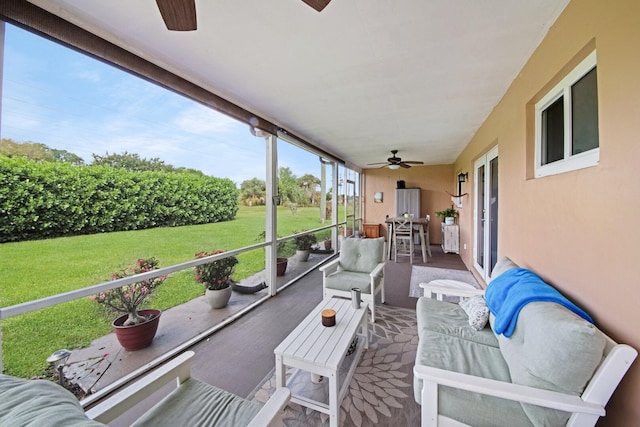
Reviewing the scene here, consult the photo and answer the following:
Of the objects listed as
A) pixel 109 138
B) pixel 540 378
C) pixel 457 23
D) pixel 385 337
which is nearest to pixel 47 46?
pixel 109 138

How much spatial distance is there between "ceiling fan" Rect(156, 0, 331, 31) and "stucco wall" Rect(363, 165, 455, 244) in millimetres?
7285

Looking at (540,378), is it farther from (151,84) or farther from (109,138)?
(151,84)

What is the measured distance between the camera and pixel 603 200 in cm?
114

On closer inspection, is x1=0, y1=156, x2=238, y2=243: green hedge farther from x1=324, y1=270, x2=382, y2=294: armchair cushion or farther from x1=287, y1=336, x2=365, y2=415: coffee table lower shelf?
x1=287, y1=336, x2=365, y2=415: coffee table lower shelf

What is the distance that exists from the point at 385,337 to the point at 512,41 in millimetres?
2697

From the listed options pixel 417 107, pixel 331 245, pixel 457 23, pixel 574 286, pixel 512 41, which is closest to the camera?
pixel 574 286

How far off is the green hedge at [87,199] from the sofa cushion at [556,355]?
2.82 meters

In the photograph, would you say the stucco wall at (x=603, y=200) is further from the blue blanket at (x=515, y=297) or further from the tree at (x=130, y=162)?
the tree at (x=130, y=162)

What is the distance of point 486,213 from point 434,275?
1426 mm

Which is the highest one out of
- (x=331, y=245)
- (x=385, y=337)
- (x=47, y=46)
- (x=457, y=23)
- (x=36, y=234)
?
(x=457, y=23)

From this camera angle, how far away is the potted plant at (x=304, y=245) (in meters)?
4.77

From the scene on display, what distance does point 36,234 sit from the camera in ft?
5.02

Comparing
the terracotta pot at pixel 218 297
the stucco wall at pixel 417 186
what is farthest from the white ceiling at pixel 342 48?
the stucco wall at pixel 417 186

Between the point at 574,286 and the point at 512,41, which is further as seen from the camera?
the point at 512,41
